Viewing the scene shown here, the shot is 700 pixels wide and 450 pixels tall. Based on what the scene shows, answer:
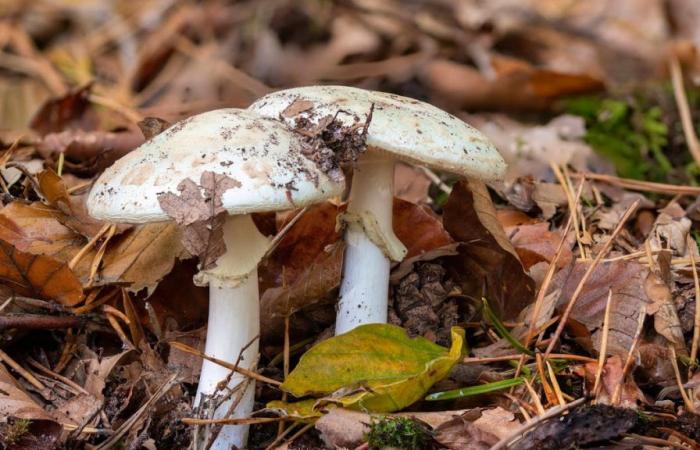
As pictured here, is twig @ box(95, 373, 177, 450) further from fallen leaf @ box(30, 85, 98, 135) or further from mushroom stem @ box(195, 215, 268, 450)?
fallen leaf @ box(30, 85, 98, 135)

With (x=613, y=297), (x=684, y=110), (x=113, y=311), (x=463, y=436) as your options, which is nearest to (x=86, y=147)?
(x=113, y=311)

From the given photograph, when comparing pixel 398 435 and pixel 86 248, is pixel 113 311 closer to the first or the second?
pixel 86 248

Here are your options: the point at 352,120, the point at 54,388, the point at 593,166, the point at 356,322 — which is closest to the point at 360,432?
the point at 356,322

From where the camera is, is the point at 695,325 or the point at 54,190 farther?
the point at 54,190

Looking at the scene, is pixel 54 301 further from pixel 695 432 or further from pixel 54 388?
pixel 695 432

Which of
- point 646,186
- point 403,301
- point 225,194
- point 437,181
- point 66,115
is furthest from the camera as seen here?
point 66,115

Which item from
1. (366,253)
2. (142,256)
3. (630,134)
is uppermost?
(630,134)
